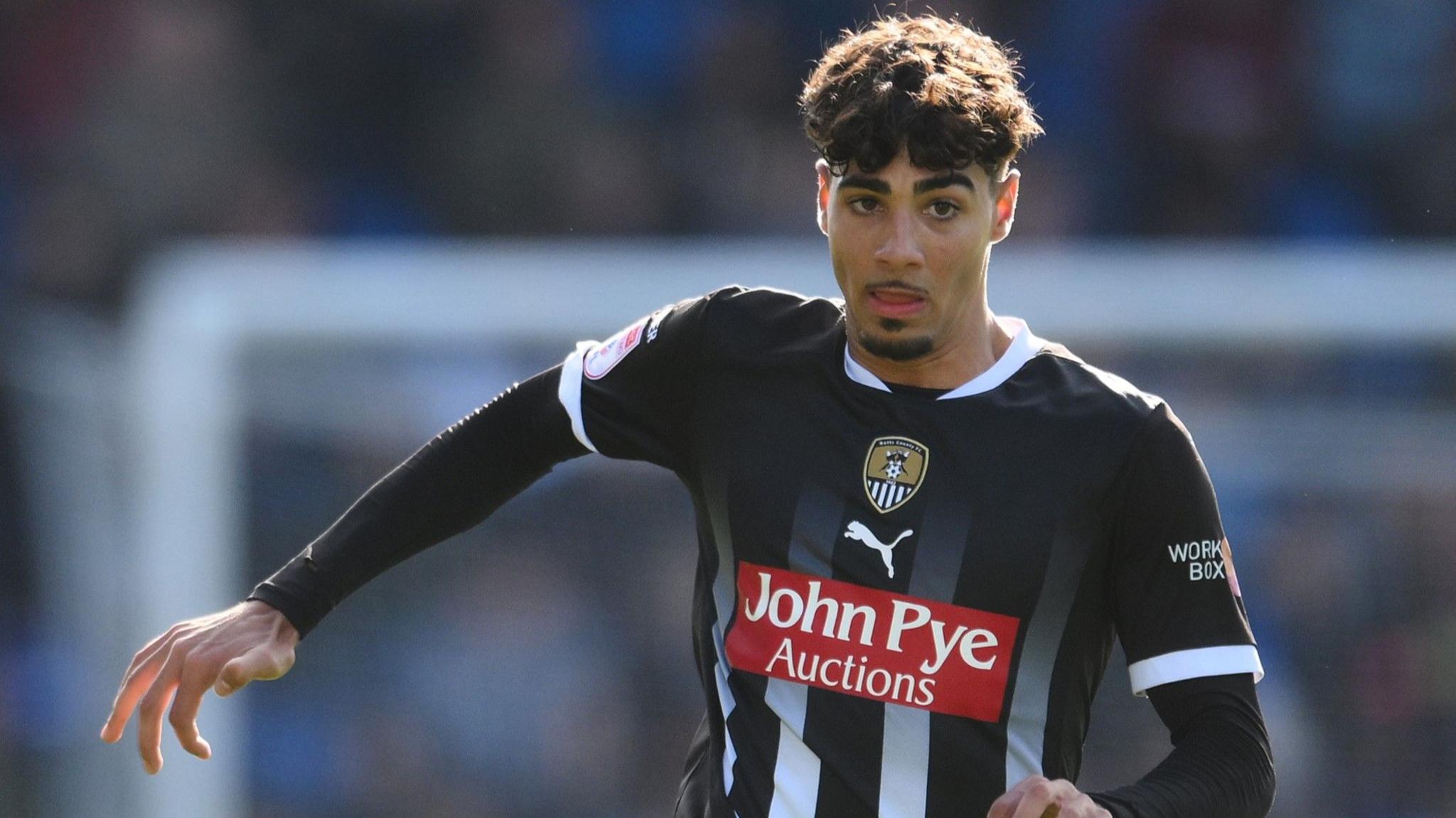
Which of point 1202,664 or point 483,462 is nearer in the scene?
point 1202,664

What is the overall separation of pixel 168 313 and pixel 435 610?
4.71ft

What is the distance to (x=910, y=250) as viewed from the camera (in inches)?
108

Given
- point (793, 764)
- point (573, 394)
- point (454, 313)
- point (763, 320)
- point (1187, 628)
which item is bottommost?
point (793, 764)

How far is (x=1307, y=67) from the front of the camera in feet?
27.9

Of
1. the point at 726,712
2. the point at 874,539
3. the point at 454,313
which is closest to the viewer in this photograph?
the point at 874,539

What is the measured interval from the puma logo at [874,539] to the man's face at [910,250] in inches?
10.4

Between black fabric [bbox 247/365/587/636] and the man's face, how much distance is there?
2.01 ft

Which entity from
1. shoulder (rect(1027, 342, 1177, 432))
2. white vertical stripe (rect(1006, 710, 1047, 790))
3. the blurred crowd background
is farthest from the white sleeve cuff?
the blurred crowd background

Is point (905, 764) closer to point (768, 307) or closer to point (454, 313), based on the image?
point (768, 307)

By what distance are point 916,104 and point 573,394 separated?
79 cm

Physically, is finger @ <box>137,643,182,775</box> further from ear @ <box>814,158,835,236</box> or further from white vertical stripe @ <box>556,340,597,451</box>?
ear @ <box>814,158,835,236</box>

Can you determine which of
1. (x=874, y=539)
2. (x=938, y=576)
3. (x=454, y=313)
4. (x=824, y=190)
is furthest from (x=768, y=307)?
(x=454, y=313)

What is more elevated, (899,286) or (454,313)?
(454,313)

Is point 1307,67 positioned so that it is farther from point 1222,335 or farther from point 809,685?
point 809,685
